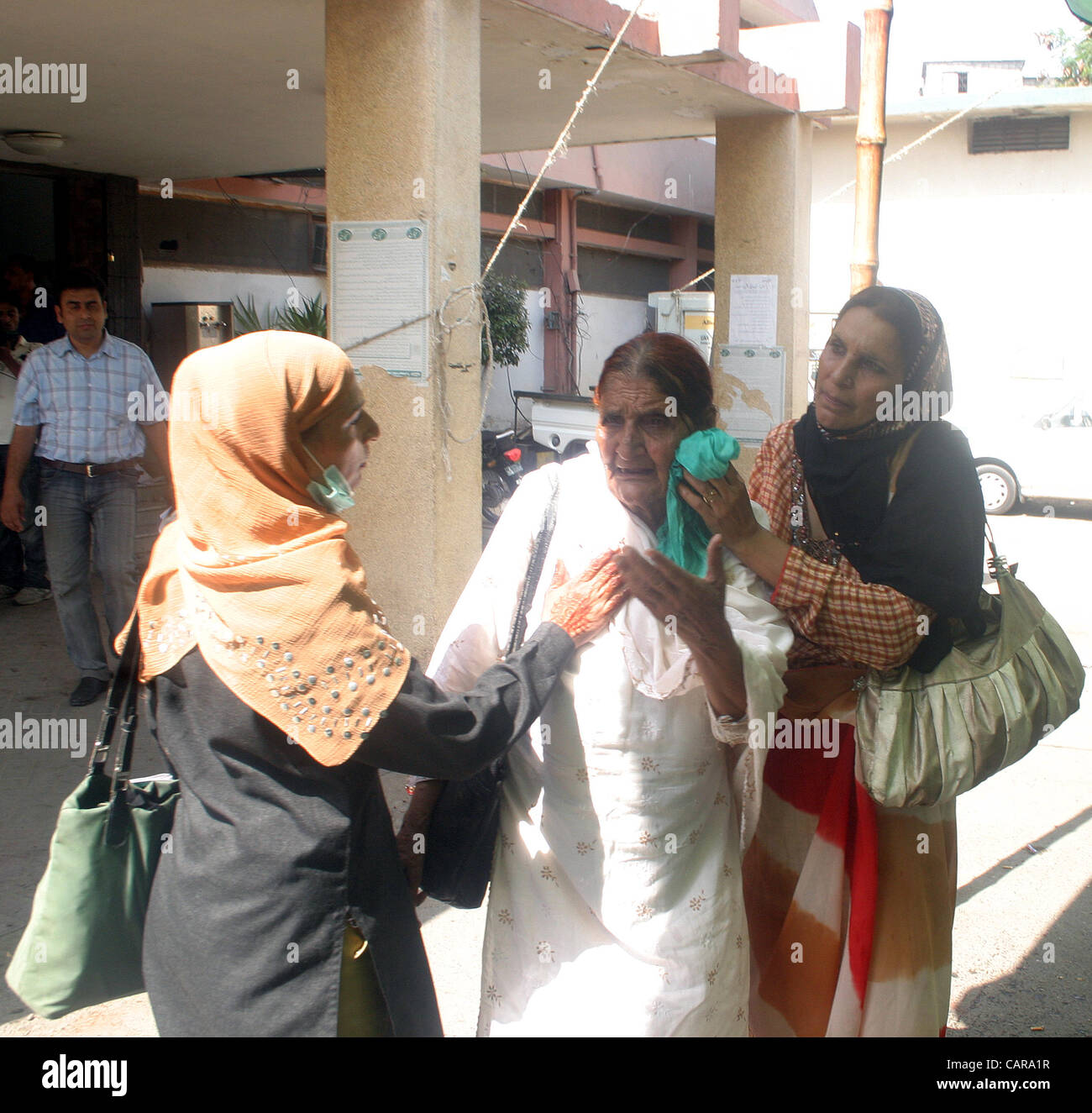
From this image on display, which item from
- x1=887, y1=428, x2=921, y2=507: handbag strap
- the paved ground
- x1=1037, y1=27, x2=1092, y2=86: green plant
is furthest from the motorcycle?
x1=1037, y1=27, x2=1092, y2=86: green plant

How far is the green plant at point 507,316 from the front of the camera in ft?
40.8

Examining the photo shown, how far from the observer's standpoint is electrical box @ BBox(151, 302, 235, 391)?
9.45 m

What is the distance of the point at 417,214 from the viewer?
4.63 metres

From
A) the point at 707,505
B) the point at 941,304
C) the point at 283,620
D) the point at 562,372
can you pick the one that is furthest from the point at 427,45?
the point at 941,304

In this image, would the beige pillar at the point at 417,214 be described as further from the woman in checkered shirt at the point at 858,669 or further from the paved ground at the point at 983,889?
the woman in checkered shirt at the point at 858,669

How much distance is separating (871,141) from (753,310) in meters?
3.62

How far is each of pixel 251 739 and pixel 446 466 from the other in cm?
325

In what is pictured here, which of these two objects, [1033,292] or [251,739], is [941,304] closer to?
[1033,292]

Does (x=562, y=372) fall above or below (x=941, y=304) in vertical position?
below

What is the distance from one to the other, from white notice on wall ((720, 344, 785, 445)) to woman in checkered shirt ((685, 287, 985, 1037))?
5.15 meters

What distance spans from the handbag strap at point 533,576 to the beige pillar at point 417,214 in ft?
8.97

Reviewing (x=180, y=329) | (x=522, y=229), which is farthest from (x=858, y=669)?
(x=522, y=229)

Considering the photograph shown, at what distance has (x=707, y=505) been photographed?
1980 mm

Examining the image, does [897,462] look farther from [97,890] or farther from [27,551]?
[27,551]
